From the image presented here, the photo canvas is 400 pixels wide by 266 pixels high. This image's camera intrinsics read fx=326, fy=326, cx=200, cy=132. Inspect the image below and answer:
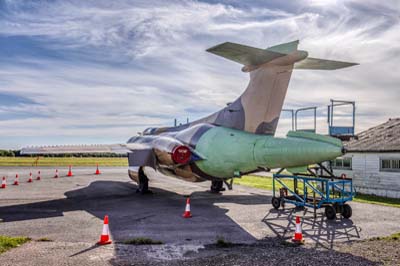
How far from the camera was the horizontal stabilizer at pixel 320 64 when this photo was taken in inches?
455

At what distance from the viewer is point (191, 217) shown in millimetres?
11383

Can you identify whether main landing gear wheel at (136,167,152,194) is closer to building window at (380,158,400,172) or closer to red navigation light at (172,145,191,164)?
red navigation light at (172,145,191,164)

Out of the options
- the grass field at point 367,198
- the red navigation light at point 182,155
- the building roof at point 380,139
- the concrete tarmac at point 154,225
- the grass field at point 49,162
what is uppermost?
the building roof at point 380,139

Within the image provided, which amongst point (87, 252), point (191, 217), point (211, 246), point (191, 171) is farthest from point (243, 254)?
point (191, 171)

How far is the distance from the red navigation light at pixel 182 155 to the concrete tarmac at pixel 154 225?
1965 millimetres

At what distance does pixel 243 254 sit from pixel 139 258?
226 centimetres

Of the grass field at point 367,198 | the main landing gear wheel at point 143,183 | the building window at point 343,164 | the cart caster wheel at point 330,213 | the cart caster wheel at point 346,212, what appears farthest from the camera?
the building window at point 343,164

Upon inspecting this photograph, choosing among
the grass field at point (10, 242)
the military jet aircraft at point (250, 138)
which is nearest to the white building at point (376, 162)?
the military jet aircraft at point (250, 138)

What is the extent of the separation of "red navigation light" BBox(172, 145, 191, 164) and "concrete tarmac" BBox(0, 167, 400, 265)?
1.97 m

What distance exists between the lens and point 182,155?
13.6 meters

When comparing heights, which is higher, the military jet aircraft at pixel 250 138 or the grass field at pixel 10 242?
the military jet aircraft at pixel 250 138

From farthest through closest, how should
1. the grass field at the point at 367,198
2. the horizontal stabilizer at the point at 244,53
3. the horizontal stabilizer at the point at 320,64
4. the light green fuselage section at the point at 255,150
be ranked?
1. the grass field at the point at 367,198
2. the horizontal stabilizer at the point at 320,64
3. the light green fuselage section at the point at 255,150
4. the horizontal stabilizer at the point at 244,53

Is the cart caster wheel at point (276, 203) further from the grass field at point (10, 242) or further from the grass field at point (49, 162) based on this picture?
the grass field at point (49, 162)

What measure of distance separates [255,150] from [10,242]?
7706mm
